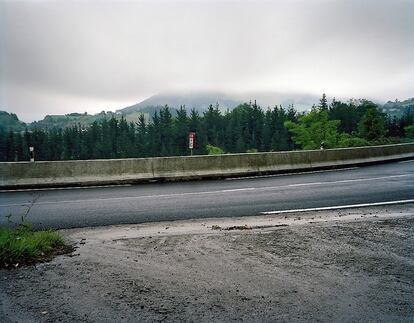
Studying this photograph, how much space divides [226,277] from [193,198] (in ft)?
18.3

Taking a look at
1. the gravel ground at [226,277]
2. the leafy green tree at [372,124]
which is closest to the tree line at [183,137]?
the leafy green tree at [372,124]

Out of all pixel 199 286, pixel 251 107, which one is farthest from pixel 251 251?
pixel 251 107

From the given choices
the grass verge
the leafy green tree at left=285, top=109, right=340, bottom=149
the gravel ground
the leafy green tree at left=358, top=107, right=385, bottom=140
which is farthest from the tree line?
the grass verge

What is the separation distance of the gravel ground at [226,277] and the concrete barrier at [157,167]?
707 cm

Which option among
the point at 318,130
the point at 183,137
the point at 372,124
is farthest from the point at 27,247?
the point at 183,137

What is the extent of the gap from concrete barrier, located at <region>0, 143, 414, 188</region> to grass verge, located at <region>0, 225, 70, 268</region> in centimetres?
762

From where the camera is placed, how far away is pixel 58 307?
3.38 m

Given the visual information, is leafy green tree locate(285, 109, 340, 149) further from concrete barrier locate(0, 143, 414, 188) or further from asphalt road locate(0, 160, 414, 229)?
asphalt road locate(0, 160, 414, 229)

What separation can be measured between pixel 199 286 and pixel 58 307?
151 cm

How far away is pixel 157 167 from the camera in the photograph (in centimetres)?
1350

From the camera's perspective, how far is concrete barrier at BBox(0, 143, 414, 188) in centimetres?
1228

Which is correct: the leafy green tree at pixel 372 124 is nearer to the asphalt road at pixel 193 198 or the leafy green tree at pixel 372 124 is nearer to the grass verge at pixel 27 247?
the asphalt road at pixel 193 198

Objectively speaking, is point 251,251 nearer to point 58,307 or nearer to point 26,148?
point 58,307

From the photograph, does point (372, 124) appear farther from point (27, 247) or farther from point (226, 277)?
point (27, 247)
